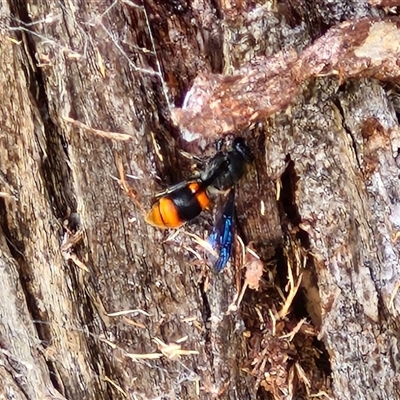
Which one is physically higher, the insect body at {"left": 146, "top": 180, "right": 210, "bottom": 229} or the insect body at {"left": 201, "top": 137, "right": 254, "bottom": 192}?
the insect body at {"left": 201, "top": 137, "right": 254, "bottom": 192}

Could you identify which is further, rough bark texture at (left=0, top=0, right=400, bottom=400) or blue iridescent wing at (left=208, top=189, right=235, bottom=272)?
blue iridescent wing at (left=208, top=189, right=235, bottom=272)

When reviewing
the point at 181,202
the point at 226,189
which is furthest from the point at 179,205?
the point at 226,189

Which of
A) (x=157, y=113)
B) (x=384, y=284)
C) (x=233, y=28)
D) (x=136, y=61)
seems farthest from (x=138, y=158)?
(x=384, y=284)

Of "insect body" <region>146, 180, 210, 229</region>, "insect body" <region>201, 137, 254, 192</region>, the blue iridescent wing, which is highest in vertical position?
"insect body" <region>201, 137, 254, 192</region>

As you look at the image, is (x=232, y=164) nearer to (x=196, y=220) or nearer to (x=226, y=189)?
(x=226, y=189)

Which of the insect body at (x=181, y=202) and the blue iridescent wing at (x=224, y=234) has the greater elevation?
the insect body at (x=181, y=202)
